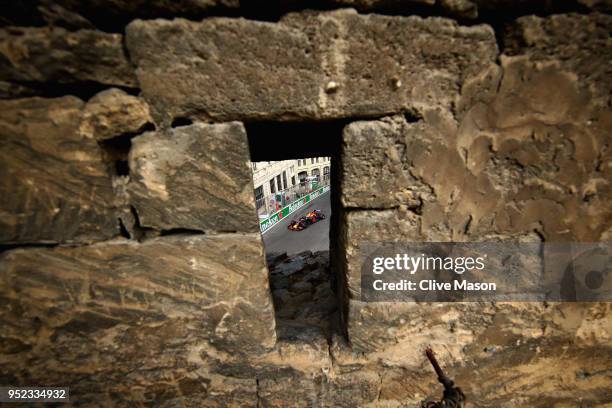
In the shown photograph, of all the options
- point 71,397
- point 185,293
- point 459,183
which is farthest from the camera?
point 71,397

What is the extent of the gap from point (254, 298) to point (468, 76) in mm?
1353

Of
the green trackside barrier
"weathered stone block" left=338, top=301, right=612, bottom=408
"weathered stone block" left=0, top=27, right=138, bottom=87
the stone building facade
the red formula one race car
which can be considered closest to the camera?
"weathered stone block" left=0, top=27, right=138, bottom=87

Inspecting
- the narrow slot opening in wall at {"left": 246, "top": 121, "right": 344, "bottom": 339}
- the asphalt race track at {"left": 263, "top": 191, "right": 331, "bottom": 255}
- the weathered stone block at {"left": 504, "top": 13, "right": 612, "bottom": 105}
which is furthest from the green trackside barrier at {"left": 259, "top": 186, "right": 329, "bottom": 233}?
the weathered stone block at {"left": 504, "top": 13, "right": 612, "bottom": 105}

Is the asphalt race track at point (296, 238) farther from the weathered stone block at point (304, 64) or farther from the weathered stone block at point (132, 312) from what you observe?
the weathered stone block at point (304, 64)

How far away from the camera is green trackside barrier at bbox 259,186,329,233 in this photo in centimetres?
1520

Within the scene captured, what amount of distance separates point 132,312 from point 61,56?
1131 millimetres

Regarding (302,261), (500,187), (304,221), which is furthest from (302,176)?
(500,187)

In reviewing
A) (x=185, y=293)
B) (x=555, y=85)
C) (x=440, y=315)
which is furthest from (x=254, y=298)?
(x=555, y=85)

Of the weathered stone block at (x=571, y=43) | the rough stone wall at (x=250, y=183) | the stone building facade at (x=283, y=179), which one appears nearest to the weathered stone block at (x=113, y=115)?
the rough stone wall at (x=250, y=183)

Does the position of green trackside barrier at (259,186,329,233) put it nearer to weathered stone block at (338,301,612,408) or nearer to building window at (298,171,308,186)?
building window at (298,171,308,186)

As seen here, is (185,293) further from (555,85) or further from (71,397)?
(555,85)

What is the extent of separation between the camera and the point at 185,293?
1282 millimetres

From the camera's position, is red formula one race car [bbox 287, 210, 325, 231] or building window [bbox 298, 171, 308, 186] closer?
red formula one race car [bbox 287, 210, 325, 231]

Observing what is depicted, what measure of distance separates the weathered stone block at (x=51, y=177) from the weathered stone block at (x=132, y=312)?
102 mm
